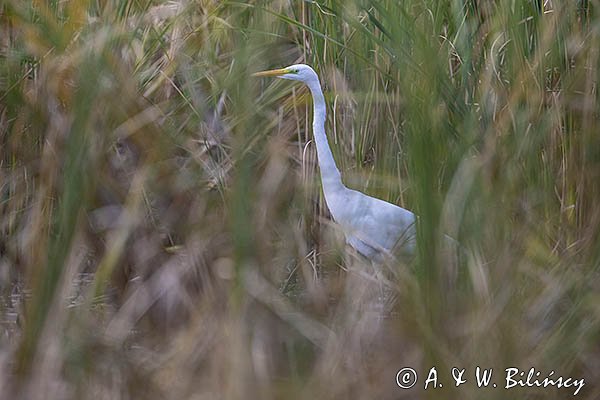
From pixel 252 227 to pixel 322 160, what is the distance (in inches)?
43.2

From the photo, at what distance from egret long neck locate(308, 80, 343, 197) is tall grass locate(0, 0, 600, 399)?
6cm

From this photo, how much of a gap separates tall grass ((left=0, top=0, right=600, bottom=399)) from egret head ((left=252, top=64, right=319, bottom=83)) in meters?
0.08

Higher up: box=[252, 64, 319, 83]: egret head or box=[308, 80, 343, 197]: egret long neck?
box=[252, 64, 319, 83]: egret head

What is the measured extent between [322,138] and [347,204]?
0.15 m

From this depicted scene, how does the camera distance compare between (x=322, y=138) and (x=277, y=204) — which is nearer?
(x=277, y=204)

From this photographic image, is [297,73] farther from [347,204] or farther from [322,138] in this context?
[347,204]

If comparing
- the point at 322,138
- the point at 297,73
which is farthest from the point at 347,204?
the point at 297,73

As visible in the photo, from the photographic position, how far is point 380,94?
227cm

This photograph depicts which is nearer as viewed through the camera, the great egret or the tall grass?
the tall grass

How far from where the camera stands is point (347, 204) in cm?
234

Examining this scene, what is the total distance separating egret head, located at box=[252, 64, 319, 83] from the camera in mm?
2271

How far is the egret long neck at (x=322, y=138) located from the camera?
228cm

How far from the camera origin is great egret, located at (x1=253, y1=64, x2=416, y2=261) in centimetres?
227

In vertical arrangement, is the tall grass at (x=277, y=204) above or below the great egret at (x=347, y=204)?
above
